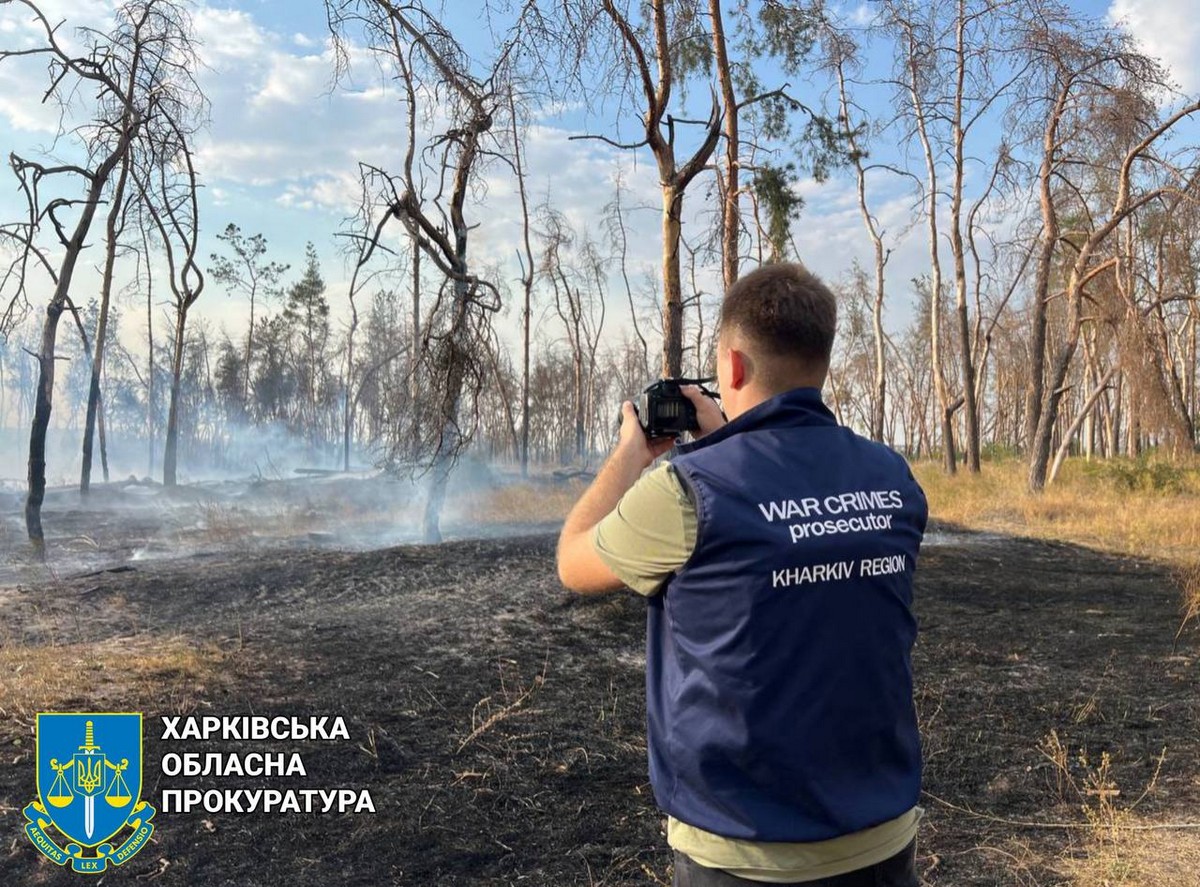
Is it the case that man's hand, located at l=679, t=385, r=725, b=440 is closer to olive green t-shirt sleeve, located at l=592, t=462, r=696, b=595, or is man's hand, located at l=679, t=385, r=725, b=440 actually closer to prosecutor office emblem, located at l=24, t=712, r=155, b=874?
olive green t-shirt sleeve, located at l=592, t=462, r=696, b=595

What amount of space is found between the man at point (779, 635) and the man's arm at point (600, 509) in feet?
0.05

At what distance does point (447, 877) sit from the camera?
3.21 metres

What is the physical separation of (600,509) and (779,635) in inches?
17.4

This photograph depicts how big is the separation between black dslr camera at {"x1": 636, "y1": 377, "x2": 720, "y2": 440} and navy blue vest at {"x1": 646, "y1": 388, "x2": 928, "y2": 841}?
27 centimetres

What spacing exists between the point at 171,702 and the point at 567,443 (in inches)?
1779

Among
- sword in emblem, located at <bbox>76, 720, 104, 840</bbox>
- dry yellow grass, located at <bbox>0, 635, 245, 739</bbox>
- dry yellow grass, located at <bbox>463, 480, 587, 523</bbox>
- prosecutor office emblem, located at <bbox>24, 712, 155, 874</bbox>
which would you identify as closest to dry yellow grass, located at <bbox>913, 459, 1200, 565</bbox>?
dry yellow grass, located at <bbox>463, 480, 587, 523</bbox>

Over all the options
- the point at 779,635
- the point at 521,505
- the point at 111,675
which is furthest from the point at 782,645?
the point at 521,505

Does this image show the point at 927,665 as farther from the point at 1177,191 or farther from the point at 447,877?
the point at 1177,191

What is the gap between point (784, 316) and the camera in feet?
5.25

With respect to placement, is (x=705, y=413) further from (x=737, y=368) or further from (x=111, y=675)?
(x=111, y=675)

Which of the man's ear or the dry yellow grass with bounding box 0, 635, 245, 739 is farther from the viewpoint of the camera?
the dry yellow grass with bounding box 0, 635, 245, 739

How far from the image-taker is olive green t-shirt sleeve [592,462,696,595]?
146 cm

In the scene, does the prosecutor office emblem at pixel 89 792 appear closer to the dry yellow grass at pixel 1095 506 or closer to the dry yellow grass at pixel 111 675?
the dry yellow grass at pixel 111 675

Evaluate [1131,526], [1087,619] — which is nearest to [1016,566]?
[1087,619]
